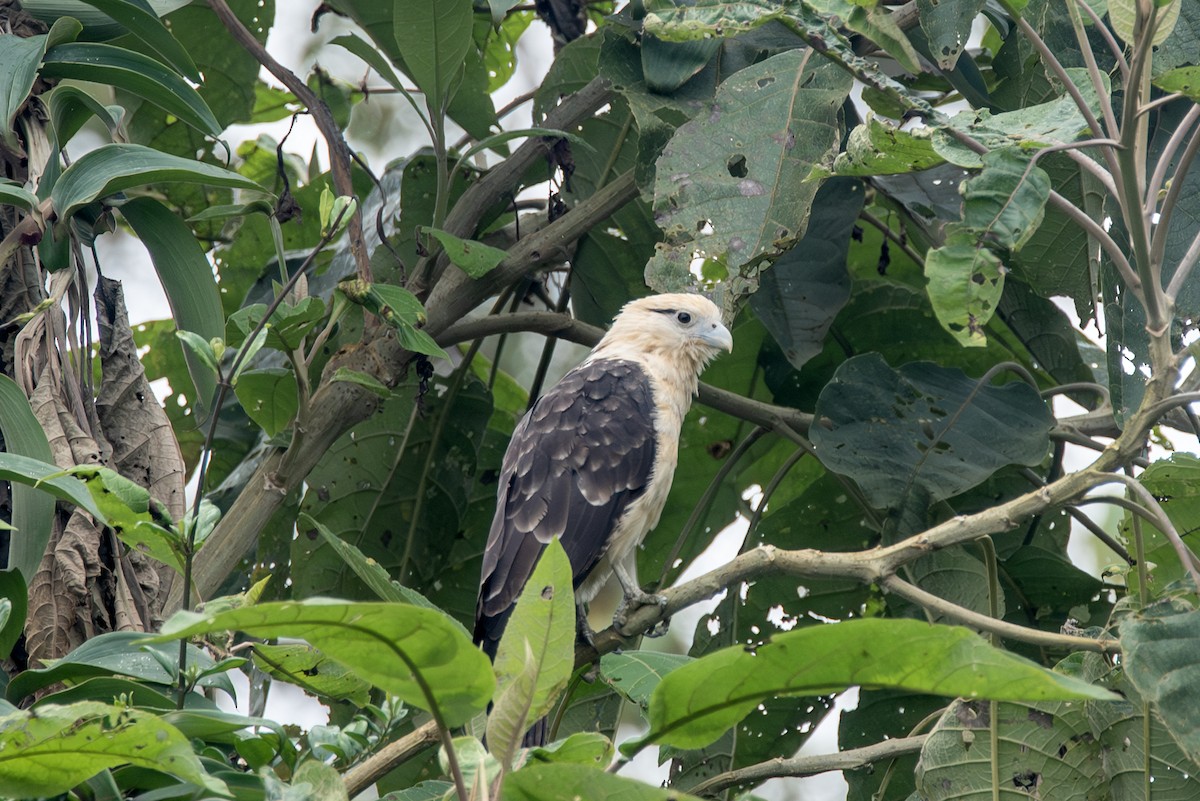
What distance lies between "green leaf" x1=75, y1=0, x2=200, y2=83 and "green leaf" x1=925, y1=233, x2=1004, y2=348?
2055 millimetres

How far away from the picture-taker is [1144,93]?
2111 mm

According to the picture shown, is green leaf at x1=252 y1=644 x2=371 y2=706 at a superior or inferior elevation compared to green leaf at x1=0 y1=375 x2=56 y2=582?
inferior

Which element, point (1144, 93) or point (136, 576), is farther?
point (136, 576)

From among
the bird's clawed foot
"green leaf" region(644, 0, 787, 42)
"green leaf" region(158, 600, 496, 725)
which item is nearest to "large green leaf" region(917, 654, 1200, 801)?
the bird's clawed foot

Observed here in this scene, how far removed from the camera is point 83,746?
59.6 inches

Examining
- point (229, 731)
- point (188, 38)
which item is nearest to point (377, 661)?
point (229, 731)

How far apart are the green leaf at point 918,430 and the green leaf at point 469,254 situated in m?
1.02

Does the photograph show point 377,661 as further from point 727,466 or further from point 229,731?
point 727,466

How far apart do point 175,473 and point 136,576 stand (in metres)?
0.27

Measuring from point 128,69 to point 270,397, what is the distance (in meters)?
0.94

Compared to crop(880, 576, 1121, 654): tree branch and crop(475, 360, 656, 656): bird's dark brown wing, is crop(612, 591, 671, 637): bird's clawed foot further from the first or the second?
crop(880, 576, 1121, 654): tree branch

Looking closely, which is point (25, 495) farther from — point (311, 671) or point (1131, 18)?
point (1131, 18)

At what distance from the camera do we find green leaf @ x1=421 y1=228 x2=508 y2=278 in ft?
9.99

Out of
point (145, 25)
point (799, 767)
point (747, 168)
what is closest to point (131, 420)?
point (145, 25)
